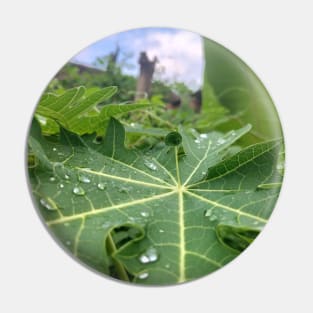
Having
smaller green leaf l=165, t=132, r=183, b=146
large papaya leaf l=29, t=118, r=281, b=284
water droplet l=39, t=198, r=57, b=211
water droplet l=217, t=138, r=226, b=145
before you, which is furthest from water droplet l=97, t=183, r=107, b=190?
water droplet l=217, t=138, r=226, b=145

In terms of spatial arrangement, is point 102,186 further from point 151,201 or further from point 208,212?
point 208,212

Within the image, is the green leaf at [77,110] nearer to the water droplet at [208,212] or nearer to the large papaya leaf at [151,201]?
the large papaya leaf at [151,201]

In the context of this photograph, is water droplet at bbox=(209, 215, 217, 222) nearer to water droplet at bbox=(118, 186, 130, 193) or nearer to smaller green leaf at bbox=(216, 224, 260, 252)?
smaller green leaf at bbox=(216, 224, 260, 252)

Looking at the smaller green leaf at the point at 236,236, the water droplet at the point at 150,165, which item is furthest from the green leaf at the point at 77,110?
the smaller green leaf at the point at 236,236

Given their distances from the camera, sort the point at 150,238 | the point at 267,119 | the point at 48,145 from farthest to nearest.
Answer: the point at 267,119, the point at 48,145, the point at 150,238

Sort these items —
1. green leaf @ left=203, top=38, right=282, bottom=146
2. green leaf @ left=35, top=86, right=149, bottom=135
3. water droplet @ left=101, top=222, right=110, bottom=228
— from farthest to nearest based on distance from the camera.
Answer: green leaf @ left=203, top=38, right=282, bottom=146 → green leaf @ left=35, top=86, right=149, bottom=135 → water droplet @ left=101, top=222, right=110, bottom=228

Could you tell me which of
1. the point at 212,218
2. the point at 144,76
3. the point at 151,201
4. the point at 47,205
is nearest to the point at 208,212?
the point at 212,218

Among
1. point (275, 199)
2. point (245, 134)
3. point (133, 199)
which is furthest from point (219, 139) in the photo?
point (133, 199)

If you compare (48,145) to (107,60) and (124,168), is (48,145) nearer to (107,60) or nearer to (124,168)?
(124,168)
